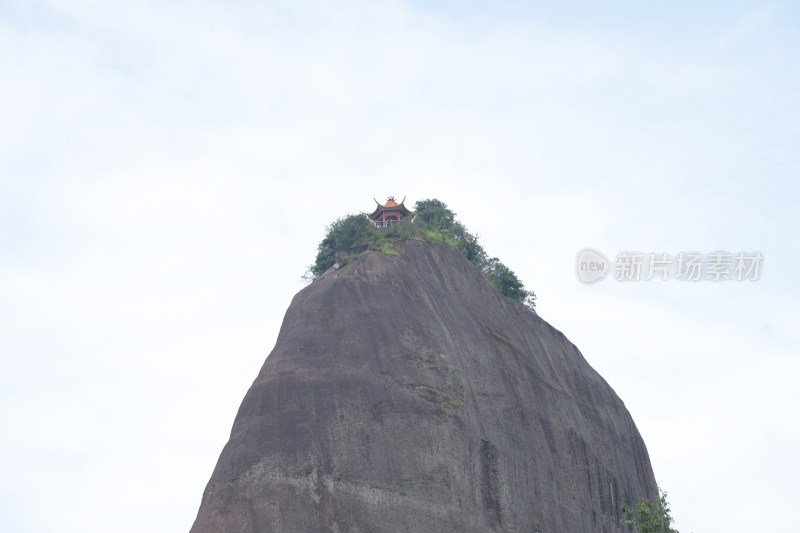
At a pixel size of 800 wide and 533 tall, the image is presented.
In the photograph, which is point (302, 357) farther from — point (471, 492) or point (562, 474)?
point (562, 474)

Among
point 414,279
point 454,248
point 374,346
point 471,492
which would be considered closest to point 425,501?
point 471,492

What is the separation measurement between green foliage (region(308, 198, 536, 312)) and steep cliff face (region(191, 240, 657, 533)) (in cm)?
89

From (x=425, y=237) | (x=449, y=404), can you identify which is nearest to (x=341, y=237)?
(x=425, y=237)

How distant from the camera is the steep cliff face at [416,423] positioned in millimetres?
37031

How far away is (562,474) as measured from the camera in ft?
148

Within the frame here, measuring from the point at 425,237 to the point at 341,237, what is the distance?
10.4ft

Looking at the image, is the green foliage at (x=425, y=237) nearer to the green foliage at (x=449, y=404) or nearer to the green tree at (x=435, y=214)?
the green tree at (x=435, y=214)

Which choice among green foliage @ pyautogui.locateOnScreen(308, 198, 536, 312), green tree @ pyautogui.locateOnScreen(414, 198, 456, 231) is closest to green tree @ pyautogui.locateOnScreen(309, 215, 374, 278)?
green foliage @ pyautogui.locateOnScreen(308, 198, 536, 312)

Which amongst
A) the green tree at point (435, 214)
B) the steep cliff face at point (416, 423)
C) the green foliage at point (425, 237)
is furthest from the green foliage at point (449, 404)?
the green tree at point (435, 214)

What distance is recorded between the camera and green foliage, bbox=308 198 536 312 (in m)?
48.4

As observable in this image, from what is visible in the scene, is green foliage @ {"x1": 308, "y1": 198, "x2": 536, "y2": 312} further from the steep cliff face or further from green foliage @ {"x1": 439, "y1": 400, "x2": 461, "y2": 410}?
green foliage @ {"x1": 439, "y1": 400, "x2": 461, "y2": 410}

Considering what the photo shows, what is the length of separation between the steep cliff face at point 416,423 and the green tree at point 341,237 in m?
1.89

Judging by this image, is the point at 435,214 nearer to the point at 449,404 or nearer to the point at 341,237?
the point at 341,237

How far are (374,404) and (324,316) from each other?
3798mm
